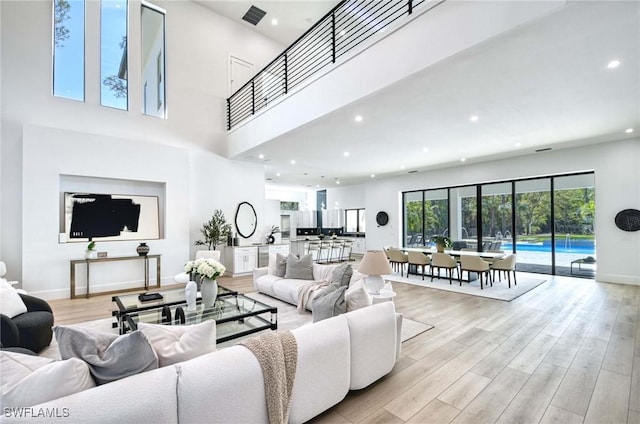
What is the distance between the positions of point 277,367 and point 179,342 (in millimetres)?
627

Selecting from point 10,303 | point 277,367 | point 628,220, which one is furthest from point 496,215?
point 10,303

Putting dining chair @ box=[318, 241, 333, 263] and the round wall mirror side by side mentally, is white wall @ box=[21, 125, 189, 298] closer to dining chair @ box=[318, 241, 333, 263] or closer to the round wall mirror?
the round wall mirror

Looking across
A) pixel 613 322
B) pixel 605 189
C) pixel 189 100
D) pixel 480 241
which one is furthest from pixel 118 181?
pixel 605 189

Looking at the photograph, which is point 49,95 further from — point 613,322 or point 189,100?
point 613,322

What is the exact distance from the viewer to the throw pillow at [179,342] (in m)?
1.71

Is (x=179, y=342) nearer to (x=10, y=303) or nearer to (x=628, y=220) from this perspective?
(x=10, y=303)

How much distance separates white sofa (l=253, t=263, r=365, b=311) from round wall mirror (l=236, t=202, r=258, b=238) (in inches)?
109

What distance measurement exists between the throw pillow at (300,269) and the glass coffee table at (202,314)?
1.38 meters

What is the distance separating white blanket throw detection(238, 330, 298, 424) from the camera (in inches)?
69.2

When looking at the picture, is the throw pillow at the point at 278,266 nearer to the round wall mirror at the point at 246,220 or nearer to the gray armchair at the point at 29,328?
the round wall mirror at the point at 246,220

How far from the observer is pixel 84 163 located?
581 centimetres

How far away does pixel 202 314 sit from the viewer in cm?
350

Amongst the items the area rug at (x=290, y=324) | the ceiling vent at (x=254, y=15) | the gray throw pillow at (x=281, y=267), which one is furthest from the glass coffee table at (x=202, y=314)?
the ceiling vent at (x=254, y=15)

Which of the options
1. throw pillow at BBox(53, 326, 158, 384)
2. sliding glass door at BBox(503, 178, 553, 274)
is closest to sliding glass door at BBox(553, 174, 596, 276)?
sliding glass door at BBox(503, 178, 553, 274)
